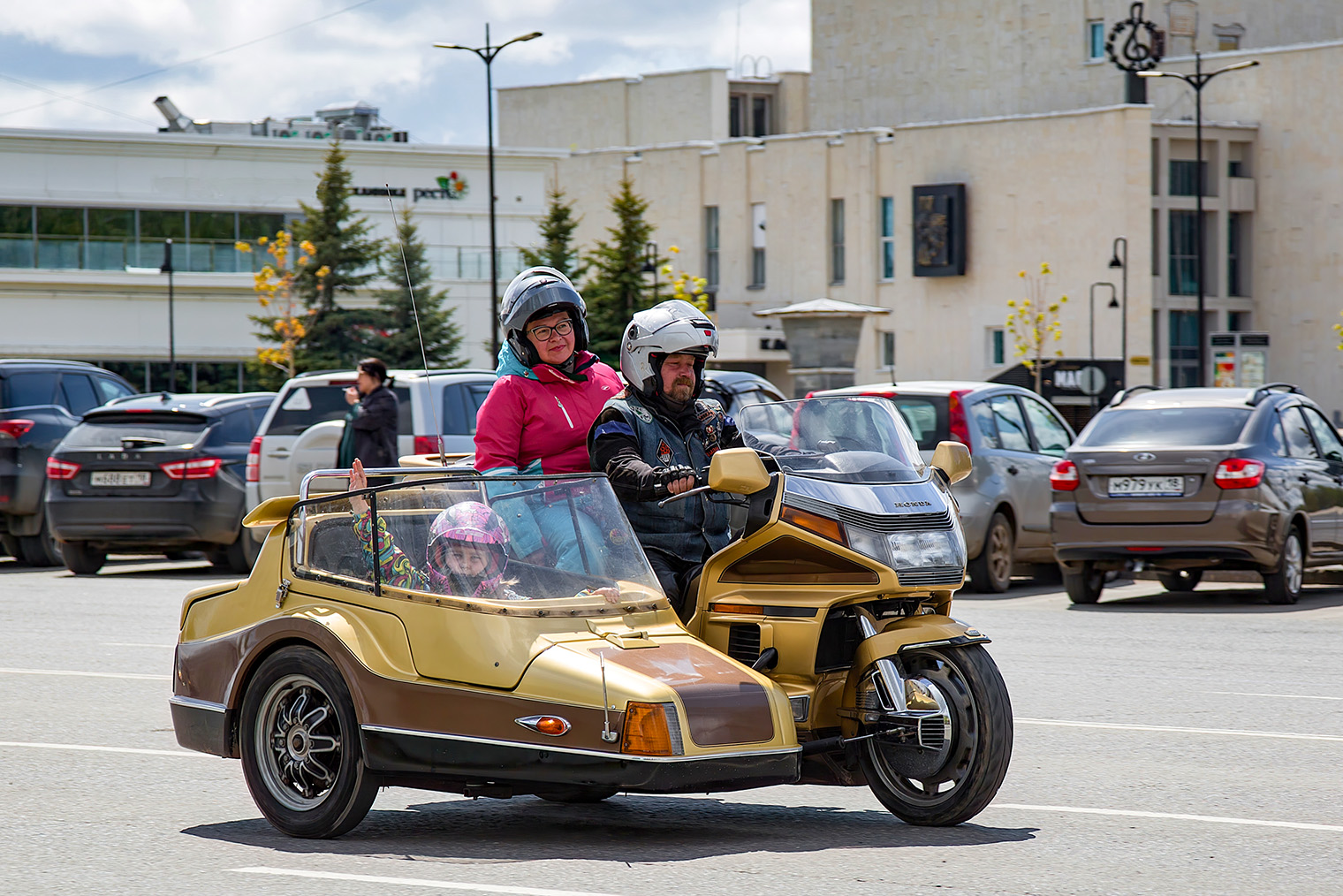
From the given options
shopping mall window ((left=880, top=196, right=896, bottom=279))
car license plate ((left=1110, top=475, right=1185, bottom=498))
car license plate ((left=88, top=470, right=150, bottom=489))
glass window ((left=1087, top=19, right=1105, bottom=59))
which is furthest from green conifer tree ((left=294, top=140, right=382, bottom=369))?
car license plate ((left=1110, top=475, right=1185, bottom=498))

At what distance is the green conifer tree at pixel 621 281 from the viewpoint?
66.4m

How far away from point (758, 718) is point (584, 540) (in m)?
0.87

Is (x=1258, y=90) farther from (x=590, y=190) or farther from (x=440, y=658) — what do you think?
(x=440, y=658)

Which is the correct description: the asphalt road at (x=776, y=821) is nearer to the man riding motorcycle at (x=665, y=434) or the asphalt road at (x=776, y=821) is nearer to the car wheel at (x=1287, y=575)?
the man riding motorcycle at (x=665, y=434)

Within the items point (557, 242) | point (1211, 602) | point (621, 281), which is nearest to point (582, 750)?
point (1211, 602)

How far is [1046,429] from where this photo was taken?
18266mm

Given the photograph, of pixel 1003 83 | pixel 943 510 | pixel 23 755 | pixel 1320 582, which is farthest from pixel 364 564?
pixel 1003 83

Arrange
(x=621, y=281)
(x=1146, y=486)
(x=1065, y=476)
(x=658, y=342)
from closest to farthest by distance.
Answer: (x=658, y=342) → (x=1146, y=486) → (x=1065, y=476) → (x=621, y=281)

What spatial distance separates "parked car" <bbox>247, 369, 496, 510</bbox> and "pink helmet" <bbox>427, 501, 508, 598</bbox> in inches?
433

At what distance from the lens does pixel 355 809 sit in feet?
21.8

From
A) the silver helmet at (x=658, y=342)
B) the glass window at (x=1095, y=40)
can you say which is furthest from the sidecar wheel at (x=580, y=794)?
the glass window at (x=1095, y=40)

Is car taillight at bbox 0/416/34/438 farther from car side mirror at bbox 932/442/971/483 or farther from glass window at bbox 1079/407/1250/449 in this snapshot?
car side mirror at bbox 932/442/971/483

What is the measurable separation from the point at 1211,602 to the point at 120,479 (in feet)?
33.0

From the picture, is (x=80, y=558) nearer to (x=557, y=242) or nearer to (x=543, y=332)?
(x=543, y=332)
